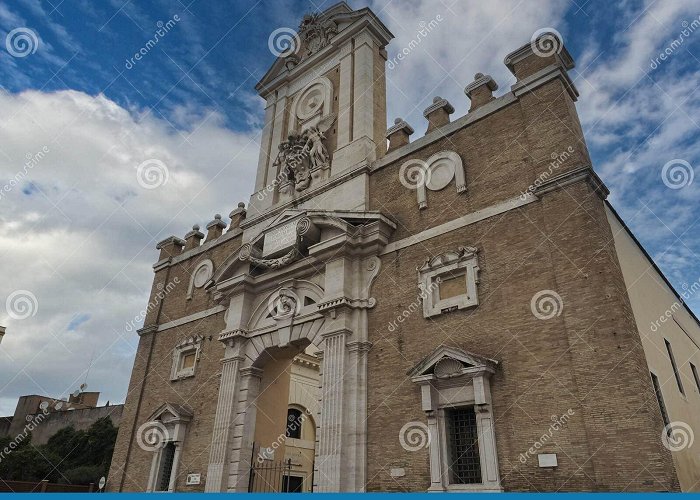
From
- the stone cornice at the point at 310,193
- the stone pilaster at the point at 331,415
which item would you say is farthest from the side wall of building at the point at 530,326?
the stone cornice at the point at 310,193

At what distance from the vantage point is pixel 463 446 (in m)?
10.7

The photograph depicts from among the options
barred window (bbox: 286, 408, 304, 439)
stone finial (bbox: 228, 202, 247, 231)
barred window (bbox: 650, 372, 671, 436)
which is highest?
stone finial (bbox: 228, 202, 247, 231)

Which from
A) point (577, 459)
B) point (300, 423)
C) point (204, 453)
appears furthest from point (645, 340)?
point (300, 423)

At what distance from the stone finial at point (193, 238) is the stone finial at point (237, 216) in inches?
98.5

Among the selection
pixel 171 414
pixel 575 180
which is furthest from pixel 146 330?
pixel 575 180

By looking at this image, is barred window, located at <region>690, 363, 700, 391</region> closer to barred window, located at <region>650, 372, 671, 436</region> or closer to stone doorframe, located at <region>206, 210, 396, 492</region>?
barred window, located at <region>650, 372, 671, 436</region>

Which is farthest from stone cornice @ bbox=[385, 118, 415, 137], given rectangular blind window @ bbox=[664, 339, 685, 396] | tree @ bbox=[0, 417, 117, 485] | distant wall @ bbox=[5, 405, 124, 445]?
distant wall @ bbox=[5, 405, 124, 445]

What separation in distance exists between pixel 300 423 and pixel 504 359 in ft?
44.1

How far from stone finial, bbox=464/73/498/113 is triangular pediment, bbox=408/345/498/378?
686 cm

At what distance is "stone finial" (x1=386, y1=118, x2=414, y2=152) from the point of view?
15766 millimetres

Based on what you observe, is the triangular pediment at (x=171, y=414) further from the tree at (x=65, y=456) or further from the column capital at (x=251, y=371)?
the tree at (x=65, y=456)

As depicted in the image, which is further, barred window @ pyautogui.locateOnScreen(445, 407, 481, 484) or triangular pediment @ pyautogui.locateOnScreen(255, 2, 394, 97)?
triangular pediment @ pyautogui.locateOnScreen(255, 2, 394, 97)

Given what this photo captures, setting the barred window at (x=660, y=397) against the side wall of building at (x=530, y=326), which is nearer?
the side wall of building at (x=530, y=326)

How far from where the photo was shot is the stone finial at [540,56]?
12.8 meters
